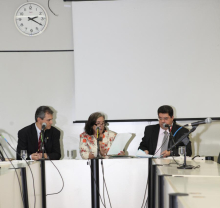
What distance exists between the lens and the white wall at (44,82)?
5371 millimetres

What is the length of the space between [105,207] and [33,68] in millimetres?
2519

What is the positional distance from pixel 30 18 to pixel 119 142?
8.49 feet

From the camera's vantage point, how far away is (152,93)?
528 cm

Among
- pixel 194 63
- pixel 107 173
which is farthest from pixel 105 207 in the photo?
pixel 194 63

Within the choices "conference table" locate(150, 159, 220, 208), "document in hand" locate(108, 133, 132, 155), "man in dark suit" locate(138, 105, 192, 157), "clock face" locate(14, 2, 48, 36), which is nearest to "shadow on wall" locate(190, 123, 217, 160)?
"man in dark suit" locate(138, 105, 192, 157)

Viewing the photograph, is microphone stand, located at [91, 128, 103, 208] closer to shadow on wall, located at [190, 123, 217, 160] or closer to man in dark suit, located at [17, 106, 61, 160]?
man in dark suit, located at [17, 106, 61, 160]

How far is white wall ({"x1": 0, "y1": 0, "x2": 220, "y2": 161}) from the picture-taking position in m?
5.37

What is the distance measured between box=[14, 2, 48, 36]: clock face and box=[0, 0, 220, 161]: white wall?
74 mm

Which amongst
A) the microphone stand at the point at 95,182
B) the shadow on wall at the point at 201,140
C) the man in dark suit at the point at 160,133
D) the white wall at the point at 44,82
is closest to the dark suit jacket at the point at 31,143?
the microphone stand at the point at 95,182

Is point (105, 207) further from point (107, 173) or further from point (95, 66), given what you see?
point (95, 66)

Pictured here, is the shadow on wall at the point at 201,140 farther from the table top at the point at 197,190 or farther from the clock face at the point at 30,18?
the table top at the point at 197,190

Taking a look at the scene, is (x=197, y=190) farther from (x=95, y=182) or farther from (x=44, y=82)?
(x=44, y=82)

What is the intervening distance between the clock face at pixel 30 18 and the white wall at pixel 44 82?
74mm

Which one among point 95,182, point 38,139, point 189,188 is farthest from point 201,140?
point 189,188
